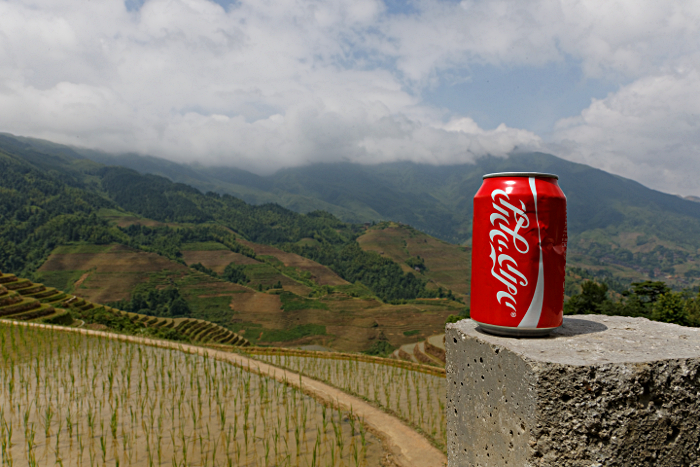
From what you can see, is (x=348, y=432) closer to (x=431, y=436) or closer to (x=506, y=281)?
(x=431, y=436)

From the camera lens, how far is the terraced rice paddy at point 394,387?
7336mm

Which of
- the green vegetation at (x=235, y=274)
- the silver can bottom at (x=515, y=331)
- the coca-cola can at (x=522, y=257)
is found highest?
the coca-cola can at (x=522, y=257)

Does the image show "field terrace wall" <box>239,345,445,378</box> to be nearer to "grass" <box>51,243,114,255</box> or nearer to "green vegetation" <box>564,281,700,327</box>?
"green vegetation" <box>564,281,700,327</box>

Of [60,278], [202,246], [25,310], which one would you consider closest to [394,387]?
[25,310]

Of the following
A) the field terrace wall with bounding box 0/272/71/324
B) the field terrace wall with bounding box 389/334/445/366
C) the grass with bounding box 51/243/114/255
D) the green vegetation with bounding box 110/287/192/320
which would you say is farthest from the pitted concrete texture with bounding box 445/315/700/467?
the grass with bounding box 51/243/114/255

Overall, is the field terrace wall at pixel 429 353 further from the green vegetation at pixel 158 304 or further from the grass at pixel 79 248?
the grass at pixel 79 248

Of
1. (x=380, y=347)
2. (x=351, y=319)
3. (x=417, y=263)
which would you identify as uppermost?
(x=417, y=263)

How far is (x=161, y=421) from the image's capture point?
20.8ft

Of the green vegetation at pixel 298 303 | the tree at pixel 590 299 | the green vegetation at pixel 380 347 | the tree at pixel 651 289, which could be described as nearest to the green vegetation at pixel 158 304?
the green vegetation at pixel 298 303

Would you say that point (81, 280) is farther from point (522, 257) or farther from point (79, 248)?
point (522, 257)

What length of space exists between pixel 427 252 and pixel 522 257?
5283 inches

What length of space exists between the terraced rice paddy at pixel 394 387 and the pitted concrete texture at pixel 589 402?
4.90m

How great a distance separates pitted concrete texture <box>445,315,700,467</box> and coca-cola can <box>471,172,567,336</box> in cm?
12

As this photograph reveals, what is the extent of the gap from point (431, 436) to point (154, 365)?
702 centimetres
